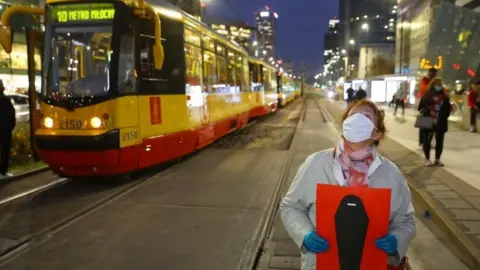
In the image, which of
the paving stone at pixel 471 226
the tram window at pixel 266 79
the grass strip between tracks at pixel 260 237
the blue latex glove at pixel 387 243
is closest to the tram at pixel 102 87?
the grass strip between tracks at pixel 260 237

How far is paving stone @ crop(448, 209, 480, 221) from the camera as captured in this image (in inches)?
244

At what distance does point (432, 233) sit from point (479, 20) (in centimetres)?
1878

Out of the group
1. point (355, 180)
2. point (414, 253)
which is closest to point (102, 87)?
point (414, 253)

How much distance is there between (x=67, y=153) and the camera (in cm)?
827

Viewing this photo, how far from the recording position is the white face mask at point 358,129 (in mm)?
2541

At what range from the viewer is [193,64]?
1162 centimetres

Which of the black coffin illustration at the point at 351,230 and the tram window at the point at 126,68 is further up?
the tram window at the point at 126,68

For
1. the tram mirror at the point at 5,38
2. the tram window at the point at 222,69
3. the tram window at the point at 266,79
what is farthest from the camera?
the tram window at the point at 266,79

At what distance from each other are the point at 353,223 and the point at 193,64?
9.62 metres

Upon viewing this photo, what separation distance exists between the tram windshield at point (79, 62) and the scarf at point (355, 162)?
21.2ft

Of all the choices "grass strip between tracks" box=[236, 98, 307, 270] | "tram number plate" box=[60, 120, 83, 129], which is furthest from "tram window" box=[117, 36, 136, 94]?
"grass strip between tracks" box=[236, 98, 307, 270]

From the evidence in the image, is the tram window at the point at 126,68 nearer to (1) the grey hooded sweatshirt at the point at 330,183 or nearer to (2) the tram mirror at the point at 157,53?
(2) the tram mirror at the point at 157,53

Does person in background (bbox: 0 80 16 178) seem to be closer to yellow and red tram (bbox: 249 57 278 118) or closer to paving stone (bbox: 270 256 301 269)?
paving stone (bbox: 270 256 301 269)

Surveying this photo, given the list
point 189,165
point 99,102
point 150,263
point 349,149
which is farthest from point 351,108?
point 189,165
